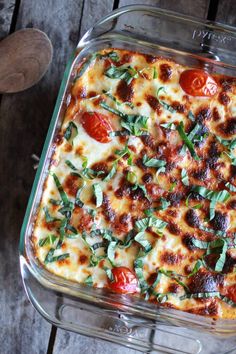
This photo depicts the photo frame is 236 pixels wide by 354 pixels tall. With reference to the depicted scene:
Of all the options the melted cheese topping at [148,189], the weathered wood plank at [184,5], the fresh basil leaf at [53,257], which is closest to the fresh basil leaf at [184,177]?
the melted cheese topping at [148,189]

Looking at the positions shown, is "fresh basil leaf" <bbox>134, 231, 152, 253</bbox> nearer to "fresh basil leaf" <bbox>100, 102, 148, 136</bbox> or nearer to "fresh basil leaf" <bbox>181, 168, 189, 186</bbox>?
"fresh basil leaf" <bbox>181, 168, 189, 186</bbox>

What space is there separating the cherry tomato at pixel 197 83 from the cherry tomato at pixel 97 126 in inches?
17.2

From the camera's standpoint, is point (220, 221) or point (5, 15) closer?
point (220, 221)

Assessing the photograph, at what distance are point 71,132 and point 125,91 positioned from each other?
335 mm

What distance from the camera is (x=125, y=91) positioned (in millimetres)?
2840

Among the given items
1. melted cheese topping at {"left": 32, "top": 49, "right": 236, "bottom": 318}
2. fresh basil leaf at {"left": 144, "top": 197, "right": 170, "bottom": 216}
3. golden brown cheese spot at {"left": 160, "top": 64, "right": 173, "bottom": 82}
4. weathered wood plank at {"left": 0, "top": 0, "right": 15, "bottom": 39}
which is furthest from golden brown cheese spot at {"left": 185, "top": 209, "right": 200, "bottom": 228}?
weathered wood plank at {"left": 0, "top": 0, "right": 15, "bottom": 39}

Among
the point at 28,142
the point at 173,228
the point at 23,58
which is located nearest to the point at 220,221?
the point at 173,228

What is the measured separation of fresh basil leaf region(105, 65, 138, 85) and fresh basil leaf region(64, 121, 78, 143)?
30cm

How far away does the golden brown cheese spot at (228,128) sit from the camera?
9.42 ft

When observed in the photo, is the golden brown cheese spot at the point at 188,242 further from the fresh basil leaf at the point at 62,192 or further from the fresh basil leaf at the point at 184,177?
the fresh basil leaf at the point at 62,192

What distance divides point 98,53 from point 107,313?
1293mm

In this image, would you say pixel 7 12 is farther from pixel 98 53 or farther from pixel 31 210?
pixel 31 210

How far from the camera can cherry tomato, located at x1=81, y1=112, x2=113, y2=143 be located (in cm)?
279

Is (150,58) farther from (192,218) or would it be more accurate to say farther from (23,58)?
(192,218)
